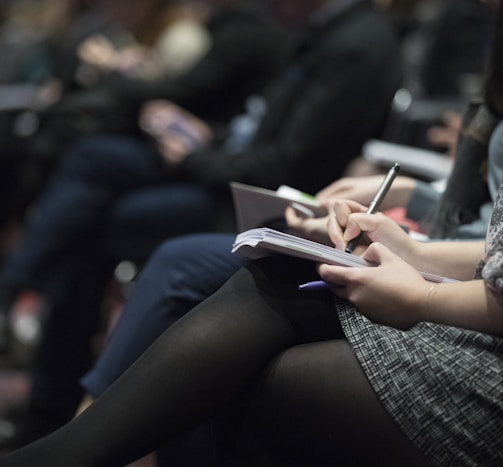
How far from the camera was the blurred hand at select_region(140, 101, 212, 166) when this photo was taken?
274 centimetres

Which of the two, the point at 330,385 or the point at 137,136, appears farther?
the point at 137,136

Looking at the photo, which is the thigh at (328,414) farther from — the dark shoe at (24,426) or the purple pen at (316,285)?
the dark shoe at (24,426)

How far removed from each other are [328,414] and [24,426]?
1.56 metres

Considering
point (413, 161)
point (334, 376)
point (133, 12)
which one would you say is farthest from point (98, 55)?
point (334, 376)

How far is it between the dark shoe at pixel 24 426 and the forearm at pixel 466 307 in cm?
155

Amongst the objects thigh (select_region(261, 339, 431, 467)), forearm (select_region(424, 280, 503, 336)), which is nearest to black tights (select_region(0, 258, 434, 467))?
thigh (select_region(261, 339, 431, 467))

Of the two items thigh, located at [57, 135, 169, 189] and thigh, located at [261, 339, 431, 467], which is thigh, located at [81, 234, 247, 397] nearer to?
thigh, located at [261, 339, 431, 467]

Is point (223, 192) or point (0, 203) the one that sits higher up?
point (223, 192)

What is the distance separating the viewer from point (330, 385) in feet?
3.89

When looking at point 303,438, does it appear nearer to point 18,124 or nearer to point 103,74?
point 103,74

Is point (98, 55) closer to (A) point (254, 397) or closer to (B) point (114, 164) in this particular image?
(B) point (114, 164)

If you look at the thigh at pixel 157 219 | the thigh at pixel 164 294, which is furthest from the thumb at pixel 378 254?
the thigh at pixel 157 219

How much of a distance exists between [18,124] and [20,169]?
13.2 inches

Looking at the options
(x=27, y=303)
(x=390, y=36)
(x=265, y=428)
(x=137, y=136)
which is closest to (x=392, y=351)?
(x=265, y=428)
